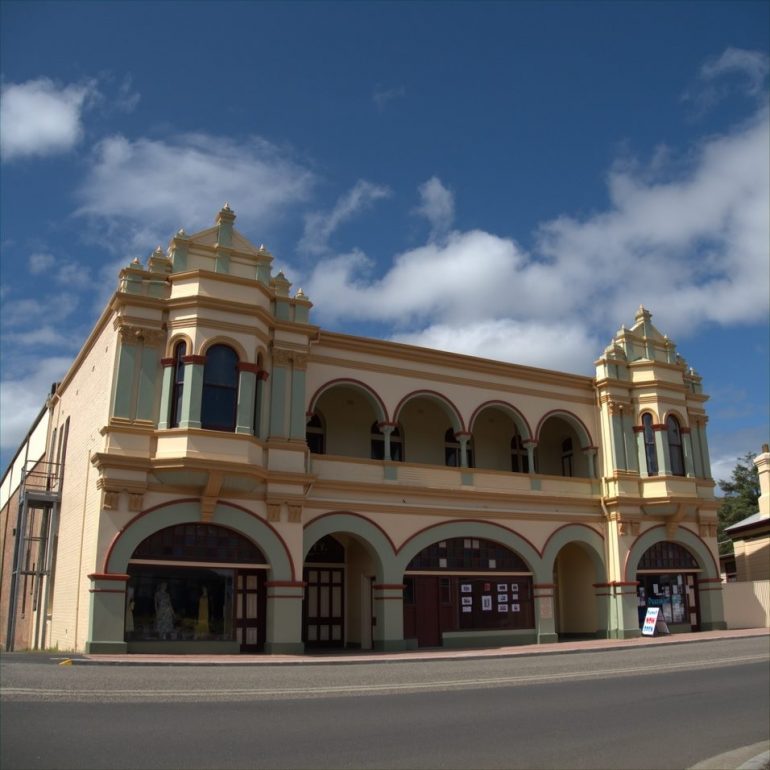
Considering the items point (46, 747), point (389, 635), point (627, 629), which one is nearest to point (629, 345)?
point (627, 629)

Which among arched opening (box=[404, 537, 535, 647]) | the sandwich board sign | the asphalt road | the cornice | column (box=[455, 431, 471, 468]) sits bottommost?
the asphalt road

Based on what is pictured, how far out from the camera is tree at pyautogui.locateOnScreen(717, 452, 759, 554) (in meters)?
52.2

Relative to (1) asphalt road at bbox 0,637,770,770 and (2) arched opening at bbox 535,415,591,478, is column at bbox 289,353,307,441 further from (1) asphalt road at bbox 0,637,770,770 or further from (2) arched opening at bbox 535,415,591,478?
(2) arched opening at bbox 535,415,591,478

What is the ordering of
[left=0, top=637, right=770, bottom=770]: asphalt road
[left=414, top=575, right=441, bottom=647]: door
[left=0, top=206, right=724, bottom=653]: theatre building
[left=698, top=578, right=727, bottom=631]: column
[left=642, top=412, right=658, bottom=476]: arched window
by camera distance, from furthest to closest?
[left=698, top=578, right=727, bottom=631]: column, [left=642, top=412, right=658, bottom=476]: arched window, [left=414, top=575, right=441, bottom=647]: door, [left=0, top=206, right=724, bottom=653]: theatre building, [left=0, top=637, right=770, bottom=770]: asphalt road

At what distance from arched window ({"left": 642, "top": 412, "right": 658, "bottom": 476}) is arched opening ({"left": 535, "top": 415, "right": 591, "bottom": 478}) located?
7.01 feet

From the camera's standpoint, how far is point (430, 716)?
1043cm

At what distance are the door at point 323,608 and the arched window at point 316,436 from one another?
3.31 m

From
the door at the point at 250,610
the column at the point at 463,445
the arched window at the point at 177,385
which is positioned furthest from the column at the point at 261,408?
the column at the point at 463,445

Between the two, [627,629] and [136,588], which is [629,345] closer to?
[627,629]

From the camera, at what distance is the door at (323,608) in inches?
890

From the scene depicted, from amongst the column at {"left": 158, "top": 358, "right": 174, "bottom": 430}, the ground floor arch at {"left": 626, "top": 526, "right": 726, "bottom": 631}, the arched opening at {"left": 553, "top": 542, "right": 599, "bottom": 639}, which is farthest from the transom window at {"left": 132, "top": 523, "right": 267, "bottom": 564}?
the ground floor arch at {"left": 626, "top": 526, "right": 726, "bottom": 631}

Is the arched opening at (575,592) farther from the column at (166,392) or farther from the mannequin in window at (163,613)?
the column at (166,392)

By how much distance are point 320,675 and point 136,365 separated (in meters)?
8.60

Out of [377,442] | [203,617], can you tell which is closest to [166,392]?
[203,617]
